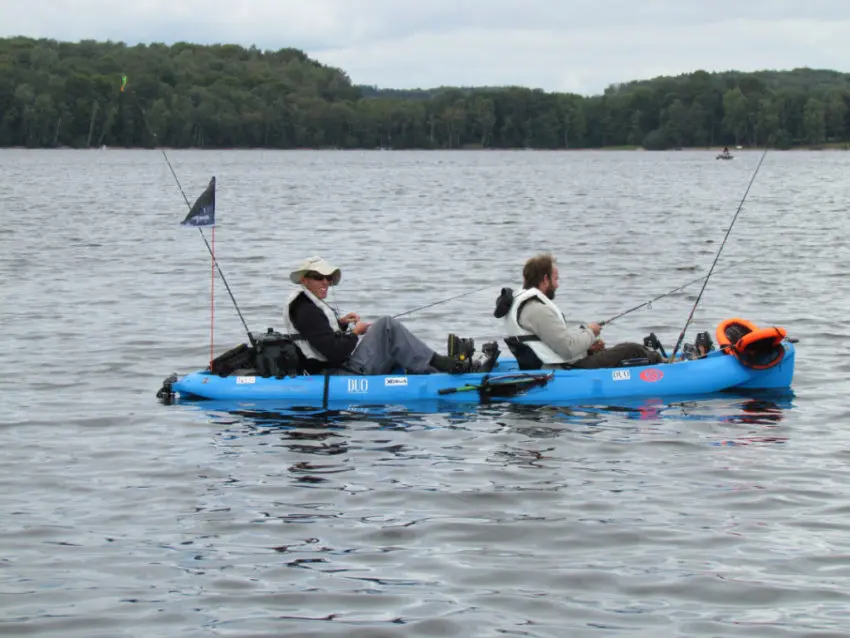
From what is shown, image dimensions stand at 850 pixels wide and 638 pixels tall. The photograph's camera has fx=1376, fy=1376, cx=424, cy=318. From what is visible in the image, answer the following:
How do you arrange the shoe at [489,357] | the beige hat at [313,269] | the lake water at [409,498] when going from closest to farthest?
the lake water at [409,498] < the beige hat at [313,269] < the shoe at [489,357]

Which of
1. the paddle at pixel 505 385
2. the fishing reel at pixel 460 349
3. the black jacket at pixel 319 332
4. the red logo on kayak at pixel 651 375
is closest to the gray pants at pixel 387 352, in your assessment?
the black jacket at pixel 319 332

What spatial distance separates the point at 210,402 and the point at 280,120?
183 meters

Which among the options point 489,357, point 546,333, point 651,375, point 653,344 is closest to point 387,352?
point 489,357

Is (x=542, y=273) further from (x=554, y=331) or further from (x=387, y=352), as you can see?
(x=387, y=352)

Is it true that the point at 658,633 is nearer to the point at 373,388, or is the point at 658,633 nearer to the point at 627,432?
the point at 627,432

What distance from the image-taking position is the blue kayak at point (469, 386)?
45.1 ft

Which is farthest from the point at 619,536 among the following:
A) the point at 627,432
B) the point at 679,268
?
the point at 679,268

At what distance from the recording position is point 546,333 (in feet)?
45.1

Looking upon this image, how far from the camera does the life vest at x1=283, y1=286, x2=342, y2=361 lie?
44.5ft

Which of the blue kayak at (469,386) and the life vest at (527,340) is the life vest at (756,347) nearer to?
the blue kayak at (469,386)

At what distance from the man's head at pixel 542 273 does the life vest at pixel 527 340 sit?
3.6 inches

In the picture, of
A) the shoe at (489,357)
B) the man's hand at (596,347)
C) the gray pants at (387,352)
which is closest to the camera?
the gray pants at (387,352)

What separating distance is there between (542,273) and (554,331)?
0.59m

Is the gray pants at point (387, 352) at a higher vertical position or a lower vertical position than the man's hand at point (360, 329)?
lower
